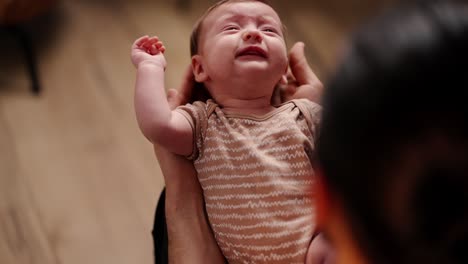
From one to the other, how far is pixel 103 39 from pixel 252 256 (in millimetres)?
1325

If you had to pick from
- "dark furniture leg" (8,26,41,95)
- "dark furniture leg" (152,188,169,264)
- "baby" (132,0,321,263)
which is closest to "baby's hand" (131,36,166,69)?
"baby" (132,0,321,263)

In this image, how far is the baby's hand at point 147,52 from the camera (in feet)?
3.43

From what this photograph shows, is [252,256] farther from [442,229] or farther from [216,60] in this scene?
[442,229]

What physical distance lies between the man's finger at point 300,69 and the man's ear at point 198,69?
0.70 ft

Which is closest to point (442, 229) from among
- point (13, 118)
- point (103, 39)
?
point (13, 118)

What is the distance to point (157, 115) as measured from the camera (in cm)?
96

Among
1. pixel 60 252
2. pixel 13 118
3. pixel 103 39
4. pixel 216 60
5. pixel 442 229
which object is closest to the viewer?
pixel 442 229

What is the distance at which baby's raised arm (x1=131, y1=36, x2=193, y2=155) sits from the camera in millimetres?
959

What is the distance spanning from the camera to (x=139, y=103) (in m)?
0.97

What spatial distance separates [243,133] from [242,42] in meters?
0.18

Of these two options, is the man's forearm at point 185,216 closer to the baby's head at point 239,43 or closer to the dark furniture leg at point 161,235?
the dark furniture leg at point 161,235

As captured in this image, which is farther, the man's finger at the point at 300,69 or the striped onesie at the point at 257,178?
the man's finger at the point at 300,69

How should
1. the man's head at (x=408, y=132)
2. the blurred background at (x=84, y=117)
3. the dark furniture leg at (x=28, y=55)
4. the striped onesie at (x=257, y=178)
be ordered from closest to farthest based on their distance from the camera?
the man's head at (x=408, y=132) → the striped onesie at (x=257, y=178) → the blurred background at (x=84, y=117) → the dark furniture leg at (x=28, y=55)

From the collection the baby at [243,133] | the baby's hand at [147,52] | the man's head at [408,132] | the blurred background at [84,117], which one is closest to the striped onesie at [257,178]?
the baby at [243,133]
